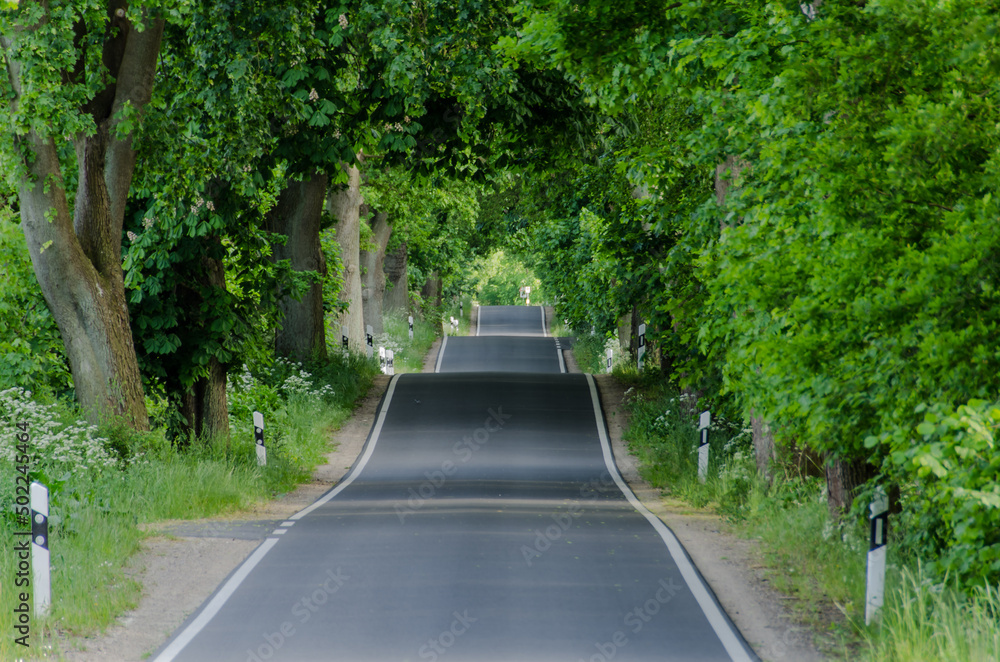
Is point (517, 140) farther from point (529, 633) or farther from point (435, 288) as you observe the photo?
point (435, 288)

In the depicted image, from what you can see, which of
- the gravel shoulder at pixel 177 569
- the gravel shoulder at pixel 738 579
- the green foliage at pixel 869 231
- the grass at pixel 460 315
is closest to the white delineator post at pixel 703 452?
the gravel shoulder at pixel 738 579

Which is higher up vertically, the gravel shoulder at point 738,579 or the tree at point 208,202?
the tree at point 208,202

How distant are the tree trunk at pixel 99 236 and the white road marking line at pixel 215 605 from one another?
4.02 metres

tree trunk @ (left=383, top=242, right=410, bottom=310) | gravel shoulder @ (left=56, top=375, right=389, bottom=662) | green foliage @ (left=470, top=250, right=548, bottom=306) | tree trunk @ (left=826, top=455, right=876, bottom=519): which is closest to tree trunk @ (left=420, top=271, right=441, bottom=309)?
tree trunk @ (left=383, top=242, right=410, bottom=310)

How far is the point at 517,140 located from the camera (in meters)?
20.6

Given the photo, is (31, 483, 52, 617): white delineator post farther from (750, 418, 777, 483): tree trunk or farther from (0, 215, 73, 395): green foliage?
(750, 418, 777, 483): tree trunk

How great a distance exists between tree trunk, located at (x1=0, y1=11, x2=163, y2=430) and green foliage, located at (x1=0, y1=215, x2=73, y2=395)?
4.18 feet

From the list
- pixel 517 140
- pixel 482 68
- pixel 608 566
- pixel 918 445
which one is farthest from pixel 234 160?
pixel 918 445

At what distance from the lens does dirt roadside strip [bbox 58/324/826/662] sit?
8.48m

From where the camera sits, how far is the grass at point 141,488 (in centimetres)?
912

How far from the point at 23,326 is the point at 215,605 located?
893 centimetres

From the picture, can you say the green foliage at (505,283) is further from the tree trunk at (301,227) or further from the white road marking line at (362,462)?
the tree trunk at (301,227)

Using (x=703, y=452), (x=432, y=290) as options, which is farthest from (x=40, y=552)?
(x=432, y=290)

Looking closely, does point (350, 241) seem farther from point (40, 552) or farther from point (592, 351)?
point (40, 552)
